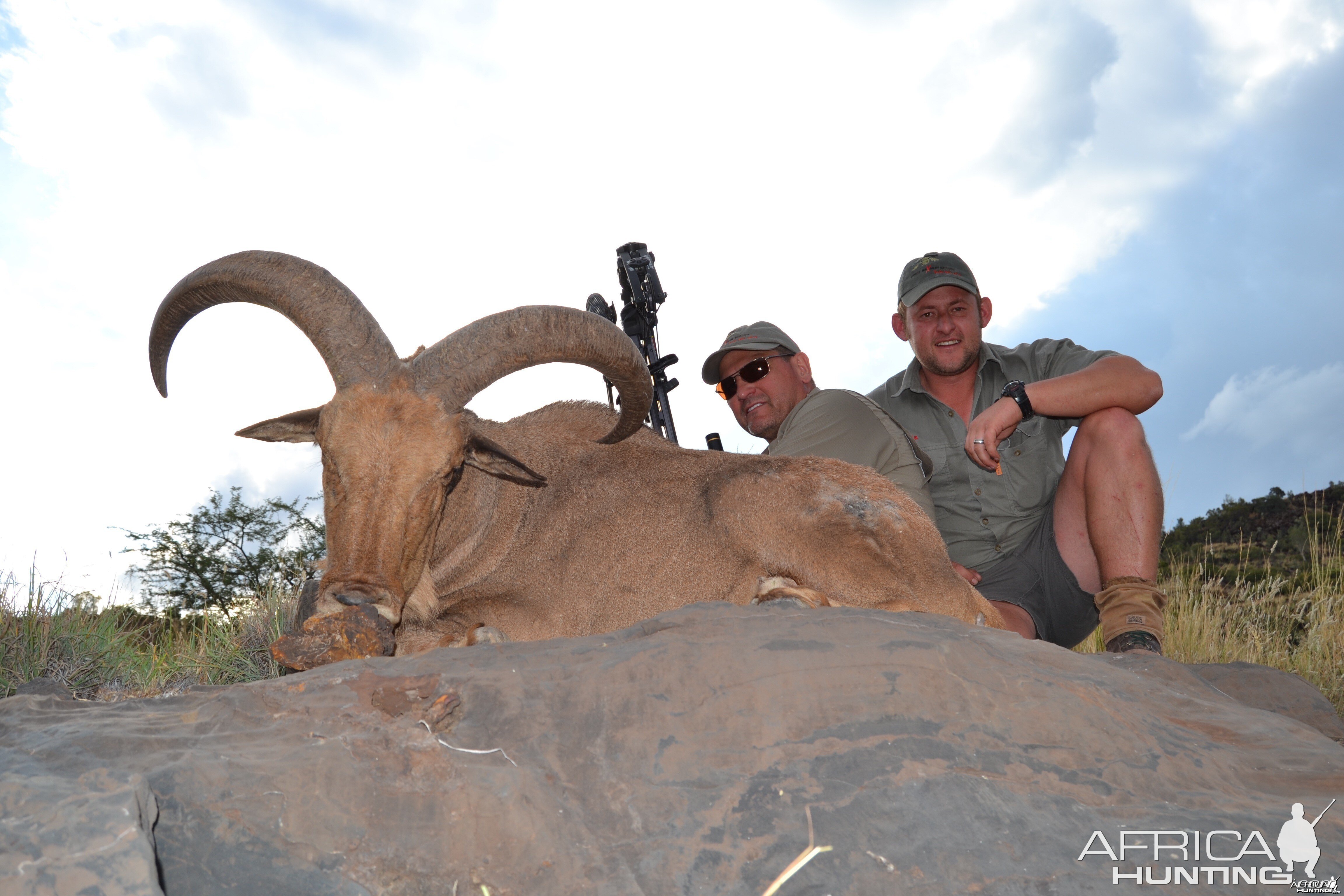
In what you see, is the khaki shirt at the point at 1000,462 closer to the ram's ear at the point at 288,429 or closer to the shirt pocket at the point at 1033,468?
the shirt pocket at the point at 1033,468

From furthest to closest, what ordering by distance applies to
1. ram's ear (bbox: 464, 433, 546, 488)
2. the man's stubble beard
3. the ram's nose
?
the man's stubble beard, ram's ear (bbox: 464, 433, 546, 488), the ram's nose

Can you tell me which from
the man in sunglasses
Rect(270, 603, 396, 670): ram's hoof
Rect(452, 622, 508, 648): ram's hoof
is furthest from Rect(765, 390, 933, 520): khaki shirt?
Rect(270, 603, 396, 670): ram's hoof

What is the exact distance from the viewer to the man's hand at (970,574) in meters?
6.77

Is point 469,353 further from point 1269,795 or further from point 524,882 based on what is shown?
point 1269,795

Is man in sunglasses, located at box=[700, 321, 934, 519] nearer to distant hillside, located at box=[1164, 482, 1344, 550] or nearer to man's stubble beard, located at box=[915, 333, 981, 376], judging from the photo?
man's stubble beard, located at box=[915, 333, 981, 376]

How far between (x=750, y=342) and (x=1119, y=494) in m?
3.39

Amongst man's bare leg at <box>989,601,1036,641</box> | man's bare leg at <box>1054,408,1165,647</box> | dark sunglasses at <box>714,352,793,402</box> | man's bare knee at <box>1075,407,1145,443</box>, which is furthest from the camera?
dark sunglasses at <box>714,352,793,402</box>

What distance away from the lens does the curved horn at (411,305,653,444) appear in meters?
5.32

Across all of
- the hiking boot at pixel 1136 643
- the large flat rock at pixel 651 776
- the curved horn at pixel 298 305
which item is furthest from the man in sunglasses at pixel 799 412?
the large flat rock at pixel 651 776

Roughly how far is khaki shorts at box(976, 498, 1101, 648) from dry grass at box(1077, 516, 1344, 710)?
1.26 metres

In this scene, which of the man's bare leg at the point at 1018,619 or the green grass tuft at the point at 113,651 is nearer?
the man's bare leg at the point at 1018,619

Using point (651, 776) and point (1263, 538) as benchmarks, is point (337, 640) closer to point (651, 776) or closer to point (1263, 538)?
point (651, 776)

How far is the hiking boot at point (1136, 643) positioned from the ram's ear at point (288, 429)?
518 cm

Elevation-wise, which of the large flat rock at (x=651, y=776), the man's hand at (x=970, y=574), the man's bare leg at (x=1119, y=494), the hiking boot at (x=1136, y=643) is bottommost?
the large flat rock at (x=651, y=776)
